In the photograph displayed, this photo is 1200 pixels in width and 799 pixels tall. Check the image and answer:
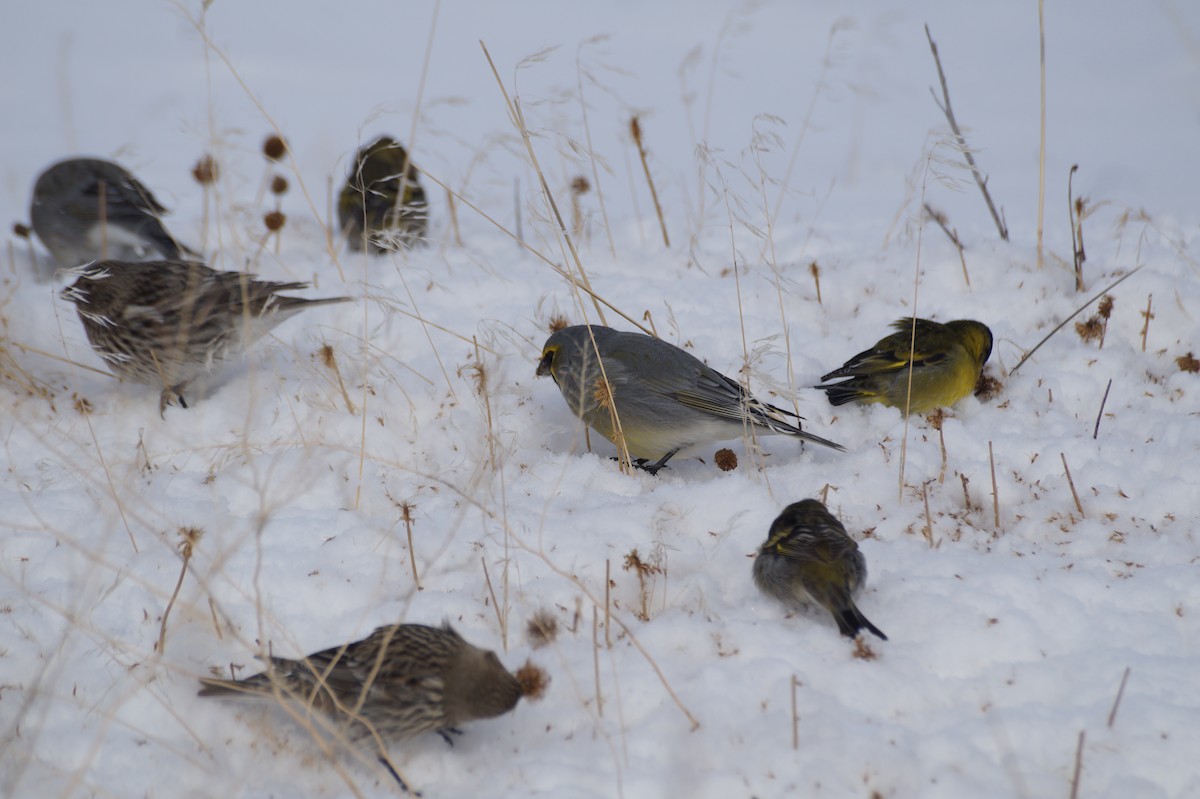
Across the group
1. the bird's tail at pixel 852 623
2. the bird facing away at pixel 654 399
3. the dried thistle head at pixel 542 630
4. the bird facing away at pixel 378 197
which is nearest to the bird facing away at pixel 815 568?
the bird's tail at pixel 852 623

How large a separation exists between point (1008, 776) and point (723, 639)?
101cm

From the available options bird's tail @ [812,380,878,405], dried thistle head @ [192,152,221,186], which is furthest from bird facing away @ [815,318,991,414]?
dried thistle head @ [192,152,221,186]

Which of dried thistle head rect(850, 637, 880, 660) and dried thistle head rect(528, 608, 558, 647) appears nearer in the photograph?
dried thistle head rect(850, 637, 880, 660)

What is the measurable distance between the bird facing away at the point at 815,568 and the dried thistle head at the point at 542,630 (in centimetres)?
80

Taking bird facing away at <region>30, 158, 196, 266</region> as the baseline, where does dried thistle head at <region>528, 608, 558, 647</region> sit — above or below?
below

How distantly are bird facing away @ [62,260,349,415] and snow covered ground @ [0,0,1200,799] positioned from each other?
0.23m

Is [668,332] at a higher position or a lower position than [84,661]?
higher

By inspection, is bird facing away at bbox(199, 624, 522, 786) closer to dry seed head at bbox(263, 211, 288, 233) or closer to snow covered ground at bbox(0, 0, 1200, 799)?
snow covered ground at bbox(0, 0, 1200, 799)

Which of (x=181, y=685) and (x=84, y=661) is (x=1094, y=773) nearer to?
(x=181, y=685)

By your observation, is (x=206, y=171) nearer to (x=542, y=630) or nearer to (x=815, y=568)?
(x=542, y=630)

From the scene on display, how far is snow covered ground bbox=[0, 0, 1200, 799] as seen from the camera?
3.11 metres

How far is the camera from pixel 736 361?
5.69m

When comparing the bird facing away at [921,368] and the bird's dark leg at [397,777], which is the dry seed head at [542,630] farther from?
the bird facing away at [921,368]

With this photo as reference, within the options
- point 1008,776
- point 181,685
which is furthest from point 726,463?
point 181,685
